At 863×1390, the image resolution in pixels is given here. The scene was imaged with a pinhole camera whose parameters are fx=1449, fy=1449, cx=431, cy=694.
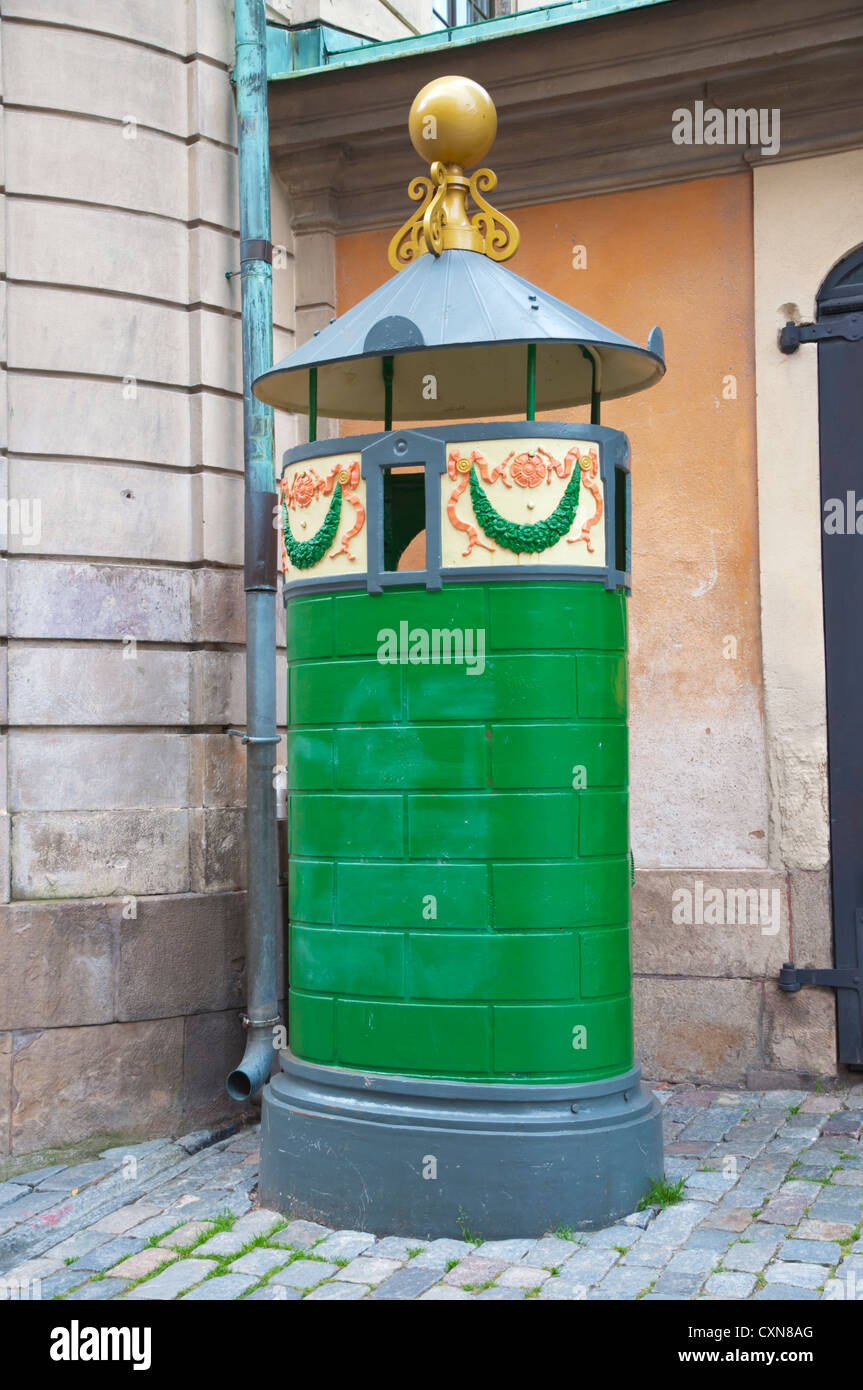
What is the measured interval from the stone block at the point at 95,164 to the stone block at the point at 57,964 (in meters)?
2.27

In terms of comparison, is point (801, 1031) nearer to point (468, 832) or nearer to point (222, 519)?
point (468, 832)

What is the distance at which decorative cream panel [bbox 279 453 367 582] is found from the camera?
488 centimetres

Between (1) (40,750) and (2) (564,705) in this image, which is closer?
(2) (564,705)

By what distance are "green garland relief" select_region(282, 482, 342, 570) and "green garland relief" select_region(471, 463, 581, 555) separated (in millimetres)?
504

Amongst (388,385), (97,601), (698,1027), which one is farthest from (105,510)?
(698,1027)

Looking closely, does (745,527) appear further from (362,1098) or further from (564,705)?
(362,1098)

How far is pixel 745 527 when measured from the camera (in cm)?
656

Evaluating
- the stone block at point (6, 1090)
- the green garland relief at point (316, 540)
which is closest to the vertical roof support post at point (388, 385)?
the green garland relief at point (316, 540)

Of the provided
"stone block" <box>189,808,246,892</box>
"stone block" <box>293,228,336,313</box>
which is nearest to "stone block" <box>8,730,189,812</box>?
"stone block" <box>189,808,246,892</box>

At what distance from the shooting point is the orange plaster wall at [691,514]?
258 inches

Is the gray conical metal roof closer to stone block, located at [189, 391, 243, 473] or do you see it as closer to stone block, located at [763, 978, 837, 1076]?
stone block, located at [189, 391, 243, 473]
